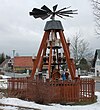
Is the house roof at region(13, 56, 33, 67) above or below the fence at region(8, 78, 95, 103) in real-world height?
above

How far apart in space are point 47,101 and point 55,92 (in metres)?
0.93

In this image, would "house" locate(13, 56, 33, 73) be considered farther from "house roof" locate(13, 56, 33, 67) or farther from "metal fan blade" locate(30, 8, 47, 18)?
"metal fan blade" locate(30, 8, 47, 18)

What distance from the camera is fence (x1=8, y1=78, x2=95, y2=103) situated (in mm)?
14602

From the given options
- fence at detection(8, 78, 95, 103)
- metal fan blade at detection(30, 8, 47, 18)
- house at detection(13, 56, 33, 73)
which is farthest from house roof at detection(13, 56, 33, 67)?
fence at detection(8, 78, 95, 103)

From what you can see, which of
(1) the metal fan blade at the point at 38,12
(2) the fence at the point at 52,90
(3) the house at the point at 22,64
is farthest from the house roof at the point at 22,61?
(2) the fence at the point at 52,90

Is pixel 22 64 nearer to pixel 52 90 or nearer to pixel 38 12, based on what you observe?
pixel 38 12

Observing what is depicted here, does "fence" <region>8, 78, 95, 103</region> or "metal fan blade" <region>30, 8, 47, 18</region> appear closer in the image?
"fence" <region>8, 78, 95, 103</region>

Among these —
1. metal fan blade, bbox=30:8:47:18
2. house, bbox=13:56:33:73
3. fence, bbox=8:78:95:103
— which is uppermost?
metal fan blade, bbox=30:8:47:18

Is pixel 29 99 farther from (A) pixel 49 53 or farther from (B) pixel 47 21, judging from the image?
(B) pixel 47 21

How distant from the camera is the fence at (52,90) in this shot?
14.6 m

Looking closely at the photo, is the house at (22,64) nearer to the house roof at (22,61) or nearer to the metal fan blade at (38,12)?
the house roof at (22,61)

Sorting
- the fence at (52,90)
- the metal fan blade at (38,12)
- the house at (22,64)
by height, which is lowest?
the fence at (52,90)

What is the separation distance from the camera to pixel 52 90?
15125 millimetres

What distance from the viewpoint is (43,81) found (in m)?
15.0
